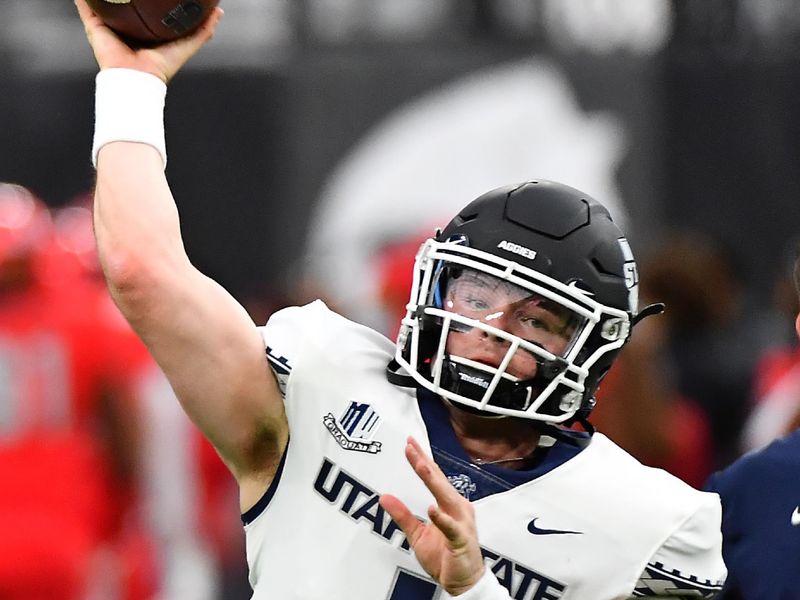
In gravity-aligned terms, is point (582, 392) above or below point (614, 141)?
above

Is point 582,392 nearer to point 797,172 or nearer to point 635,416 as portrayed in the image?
point 635,416

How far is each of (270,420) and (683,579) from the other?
0.69 metres

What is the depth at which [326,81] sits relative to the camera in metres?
7.75

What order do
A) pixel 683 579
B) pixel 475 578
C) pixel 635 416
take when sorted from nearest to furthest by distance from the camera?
pixel 475 578 → pixel 683 579 → pixel 635 416

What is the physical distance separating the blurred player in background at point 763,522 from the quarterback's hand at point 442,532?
2.57 ft

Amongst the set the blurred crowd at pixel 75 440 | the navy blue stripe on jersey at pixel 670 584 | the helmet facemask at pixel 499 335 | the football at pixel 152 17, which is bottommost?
the blurred crowd at pixel 75 440

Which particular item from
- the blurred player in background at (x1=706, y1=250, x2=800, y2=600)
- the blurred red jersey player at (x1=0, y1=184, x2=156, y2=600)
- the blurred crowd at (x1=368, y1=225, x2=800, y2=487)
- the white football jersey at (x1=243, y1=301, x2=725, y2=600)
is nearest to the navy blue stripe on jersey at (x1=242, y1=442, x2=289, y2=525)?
the white football jersey at (x1=243, y1=301, x2=725, y2=600)

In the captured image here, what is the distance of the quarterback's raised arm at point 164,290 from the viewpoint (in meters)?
2.67

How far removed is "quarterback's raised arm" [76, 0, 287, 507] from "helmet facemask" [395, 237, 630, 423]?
257 millimetres

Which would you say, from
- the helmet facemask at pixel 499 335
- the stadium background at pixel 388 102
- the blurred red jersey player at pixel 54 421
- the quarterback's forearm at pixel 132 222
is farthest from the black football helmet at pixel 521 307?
the stadium background at pixel 388 102

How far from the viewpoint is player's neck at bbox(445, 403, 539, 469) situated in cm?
285

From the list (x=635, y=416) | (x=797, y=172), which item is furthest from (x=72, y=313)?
(x=797, y=172)

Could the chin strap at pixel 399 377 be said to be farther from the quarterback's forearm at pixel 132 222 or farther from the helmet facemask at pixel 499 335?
the quarterback's forearm at pixel 132 222

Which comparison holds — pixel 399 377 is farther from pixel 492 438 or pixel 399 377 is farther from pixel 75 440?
pixel 75 440
